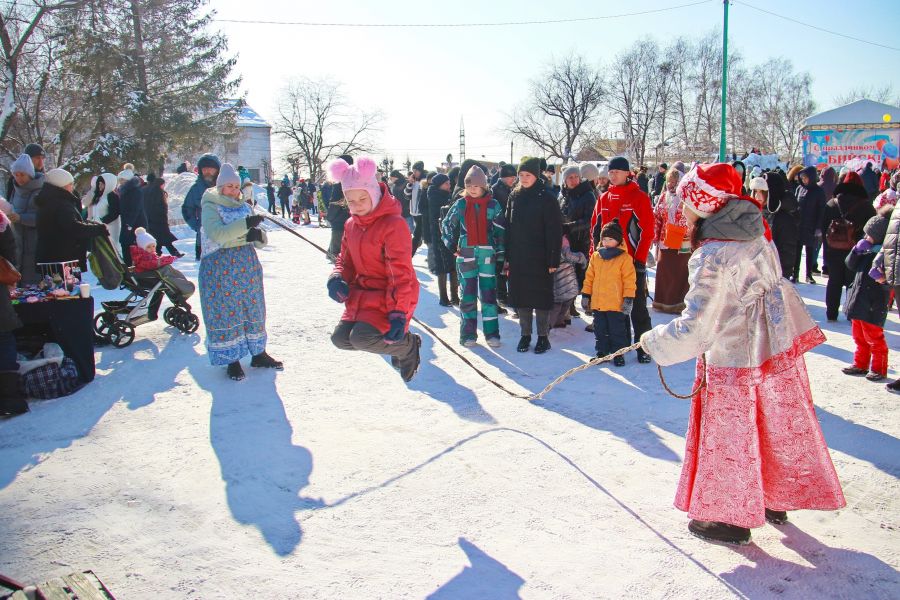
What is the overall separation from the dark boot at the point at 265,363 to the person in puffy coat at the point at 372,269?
2182 millimetres

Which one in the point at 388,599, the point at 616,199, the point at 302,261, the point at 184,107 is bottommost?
the point at 388,599

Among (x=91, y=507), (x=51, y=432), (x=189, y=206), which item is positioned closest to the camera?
(x=91, y=507)

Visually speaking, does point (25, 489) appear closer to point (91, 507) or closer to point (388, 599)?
point (91, 507)

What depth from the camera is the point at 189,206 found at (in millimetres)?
8242

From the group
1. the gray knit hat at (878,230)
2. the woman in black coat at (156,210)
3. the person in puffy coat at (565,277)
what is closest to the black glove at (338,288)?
the person in puffy coat at (565,277)

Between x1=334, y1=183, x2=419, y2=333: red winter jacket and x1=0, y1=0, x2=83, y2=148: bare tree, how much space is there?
845 inches

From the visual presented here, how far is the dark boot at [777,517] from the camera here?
10.9 feet

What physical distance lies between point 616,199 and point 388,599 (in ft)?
15.6

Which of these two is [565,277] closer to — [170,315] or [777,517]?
[777,517]

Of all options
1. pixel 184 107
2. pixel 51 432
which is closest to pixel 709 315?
pixel 51 432

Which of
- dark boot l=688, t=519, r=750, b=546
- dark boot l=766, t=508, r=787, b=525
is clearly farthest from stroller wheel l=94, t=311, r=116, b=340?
dark boot l=766, t=508, r=787, b=525

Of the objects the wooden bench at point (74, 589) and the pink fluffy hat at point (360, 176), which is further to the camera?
the pink fluffy hat at point (360, 176)

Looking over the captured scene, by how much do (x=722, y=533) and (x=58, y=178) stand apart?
6766 millimetres

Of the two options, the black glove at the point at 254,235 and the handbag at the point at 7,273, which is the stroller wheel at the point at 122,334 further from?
the black glove at the point at 254,235
